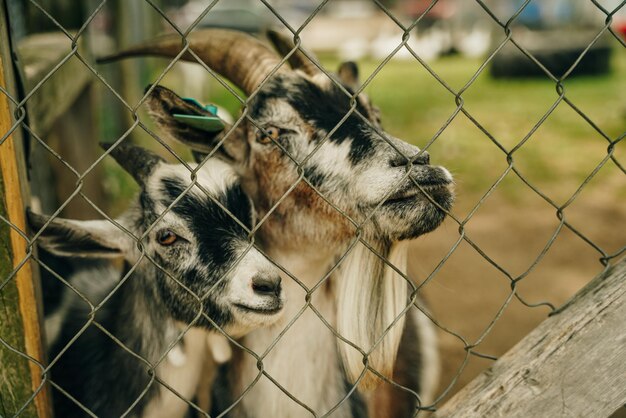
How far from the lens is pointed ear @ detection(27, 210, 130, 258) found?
2025 millimetres

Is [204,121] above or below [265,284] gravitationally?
above

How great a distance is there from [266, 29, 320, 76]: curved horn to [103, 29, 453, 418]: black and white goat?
0.01 metres

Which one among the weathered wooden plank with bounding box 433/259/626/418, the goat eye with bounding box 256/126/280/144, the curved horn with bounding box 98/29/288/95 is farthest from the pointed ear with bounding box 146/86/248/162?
the weathered wooden plank with bounding box 433/259/626/418

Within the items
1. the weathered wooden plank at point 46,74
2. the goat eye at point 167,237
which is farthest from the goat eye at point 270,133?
the weathered wooden plank at point 46,74

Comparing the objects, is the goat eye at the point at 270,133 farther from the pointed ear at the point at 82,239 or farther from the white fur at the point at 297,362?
the pointed ear at the point at 82,239

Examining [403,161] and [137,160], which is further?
[137,160]

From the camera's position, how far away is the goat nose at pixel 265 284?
1.96 m

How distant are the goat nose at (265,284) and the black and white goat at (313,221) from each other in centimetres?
28

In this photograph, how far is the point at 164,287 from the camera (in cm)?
219

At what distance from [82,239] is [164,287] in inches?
11.6

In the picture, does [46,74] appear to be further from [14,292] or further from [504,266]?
[504,266]

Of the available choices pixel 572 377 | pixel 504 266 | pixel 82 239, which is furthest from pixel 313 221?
pixel 504 266

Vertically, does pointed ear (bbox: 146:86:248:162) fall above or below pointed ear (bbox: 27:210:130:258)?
above

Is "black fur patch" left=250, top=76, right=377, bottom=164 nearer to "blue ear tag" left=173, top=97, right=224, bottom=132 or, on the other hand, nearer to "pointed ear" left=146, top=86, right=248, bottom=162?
"pointed ear" left=146, top=86, right=248, bottom=162
